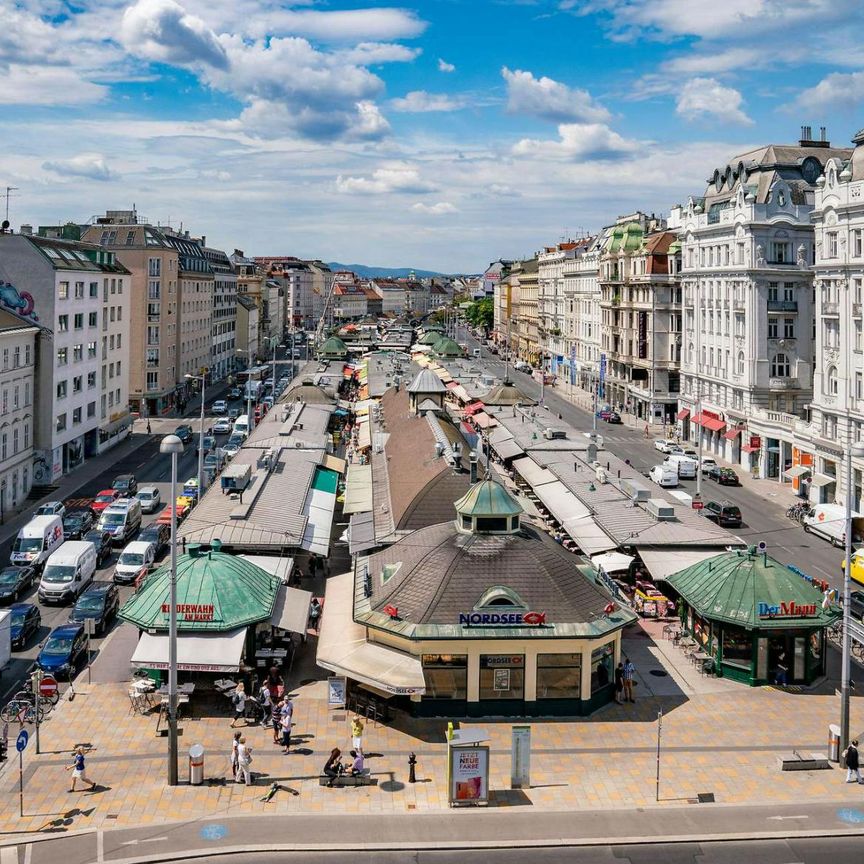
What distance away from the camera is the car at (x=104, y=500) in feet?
211

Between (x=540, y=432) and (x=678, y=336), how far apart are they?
37.9 meters

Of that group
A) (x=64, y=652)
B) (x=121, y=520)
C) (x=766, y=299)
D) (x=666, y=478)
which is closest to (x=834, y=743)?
(x=64, y=652)

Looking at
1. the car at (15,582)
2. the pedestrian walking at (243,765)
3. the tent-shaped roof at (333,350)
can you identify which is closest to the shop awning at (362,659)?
the pedestrian walking at (243,765)

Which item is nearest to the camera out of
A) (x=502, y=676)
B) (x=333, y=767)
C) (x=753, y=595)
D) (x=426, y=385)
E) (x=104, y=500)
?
(x=333, y=767)

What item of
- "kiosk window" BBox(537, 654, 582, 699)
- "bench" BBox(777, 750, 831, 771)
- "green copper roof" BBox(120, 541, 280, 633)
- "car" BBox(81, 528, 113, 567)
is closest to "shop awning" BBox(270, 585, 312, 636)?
"green copper roof" BBox(120, 541, 280, 633)

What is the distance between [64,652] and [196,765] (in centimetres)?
1213

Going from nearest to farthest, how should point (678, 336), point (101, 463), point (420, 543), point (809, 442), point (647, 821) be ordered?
1. point (647, 821)
2. point (420, 543)
3. point (809, 442)
4. point (101, 463)
5. point (678, 336)

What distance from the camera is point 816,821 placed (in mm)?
26438

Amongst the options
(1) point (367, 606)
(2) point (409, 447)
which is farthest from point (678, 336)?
(1) point (367, 606)

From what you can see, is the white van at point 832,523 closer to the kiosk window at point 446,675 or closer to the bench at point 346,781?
the kiosk window at point 446,675

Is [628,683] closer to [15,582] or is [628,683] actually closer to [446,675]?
[446,675]

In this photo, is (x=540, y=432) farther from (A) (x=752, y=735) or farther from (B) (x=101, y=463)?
(A) (x=752, y=735)

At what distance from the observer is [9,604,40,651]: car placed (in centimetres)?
4000

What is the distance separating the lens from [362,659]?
33.2 m
